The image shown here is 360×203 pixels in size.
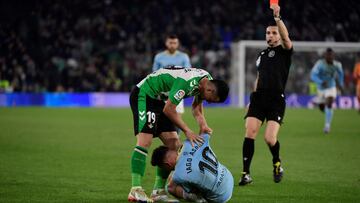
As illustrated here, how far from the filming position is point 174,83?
864cm

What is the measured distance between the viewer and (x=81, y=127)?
22.3 metres

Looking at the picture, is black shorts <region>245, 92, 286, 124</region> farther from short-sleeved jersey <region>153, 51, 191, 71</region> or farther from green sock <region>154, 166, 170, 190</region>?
short-sleeved jersey <region>153, 51, 191, 71</region>

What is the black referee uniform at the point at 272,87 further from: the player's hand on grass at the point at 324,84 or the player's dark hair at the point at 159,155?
the player's hand on grass at the point at 324,84

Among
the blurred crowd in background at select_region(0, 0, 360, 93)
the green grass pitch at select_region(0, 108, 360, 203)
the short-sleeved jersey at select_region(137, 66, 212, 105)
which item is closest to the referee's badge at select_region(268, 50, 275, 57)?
the green grass pitch at select_region(0, 108, 360, 203)

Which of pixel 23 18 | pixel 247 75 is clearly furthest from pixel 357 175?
pixel 23 18

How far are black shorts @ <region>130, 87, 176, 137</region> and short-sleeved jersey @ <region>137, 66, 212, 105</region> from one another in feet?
0.26

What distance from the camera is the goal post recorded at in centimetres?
3784

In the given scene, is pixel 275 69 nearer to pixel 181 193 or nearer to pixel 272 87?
pixel 272 87

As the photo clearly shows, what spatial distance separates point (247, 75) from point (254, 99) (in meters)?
27.2

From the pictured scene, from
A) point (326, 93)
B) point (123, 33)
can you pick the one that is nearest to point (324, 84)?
point (326, 93)

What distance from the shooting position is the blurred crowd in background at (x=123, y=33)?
3722 cm

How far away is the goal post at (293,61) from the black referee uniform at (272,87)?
86.7ft

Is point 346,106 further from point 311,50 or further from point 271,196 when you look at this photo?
point 271,196

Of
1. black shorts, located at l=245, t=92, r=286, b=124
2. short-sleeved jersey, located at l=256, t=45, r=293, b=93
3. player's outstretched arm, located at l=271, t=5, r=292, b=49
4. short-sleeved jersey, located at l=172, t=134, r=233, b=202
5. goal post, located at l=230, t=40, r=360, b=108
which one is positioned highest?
player's outstretched arm, located at l=271, t=5, r=292, b=49
